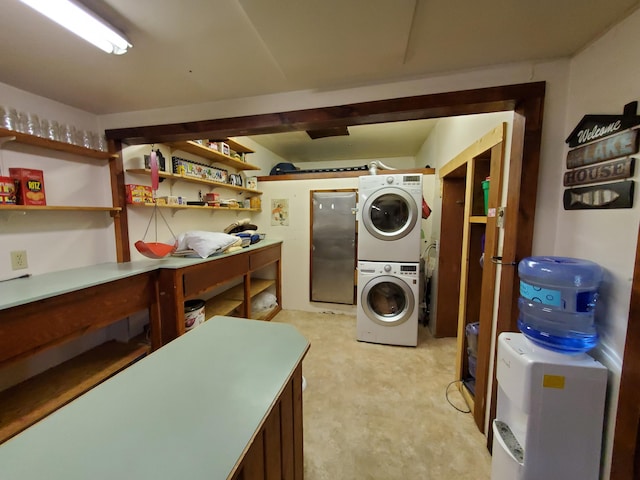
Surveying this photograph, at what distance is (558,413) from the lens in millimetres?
973

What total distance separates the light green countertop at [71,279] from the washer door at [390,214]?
158 centimetres

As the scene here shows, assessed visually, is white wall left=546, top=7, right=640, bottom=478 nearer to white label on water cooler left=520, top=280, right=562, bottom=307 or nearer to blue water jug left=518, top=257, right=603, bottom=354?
blue water jug left=518, top=257, right=603, bottom=354

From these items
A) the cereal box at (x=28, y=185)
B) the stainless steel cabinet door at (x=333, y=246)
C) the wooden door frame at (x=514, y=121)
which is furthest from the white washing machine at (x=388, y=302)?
the cereal box at (x=28, y=185)

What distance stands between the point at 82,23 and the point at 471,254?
252 cm

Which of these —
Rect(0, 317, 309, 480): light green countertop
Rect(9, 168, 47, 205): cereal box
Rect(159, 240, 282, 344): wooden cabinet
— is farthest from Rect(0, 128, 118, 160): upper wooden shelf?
Rect(0, 317, 309, 480): light green countertop

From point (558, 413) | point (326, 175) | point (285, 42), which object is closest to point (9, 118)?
point (285, 42)

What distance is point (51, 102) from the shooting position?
1.68m

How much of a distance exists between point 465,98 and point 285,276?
2.93 meters

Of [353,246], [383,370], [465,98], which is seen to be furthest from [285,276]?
[465,98]

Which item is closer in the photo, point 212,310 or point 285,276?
point 212,310

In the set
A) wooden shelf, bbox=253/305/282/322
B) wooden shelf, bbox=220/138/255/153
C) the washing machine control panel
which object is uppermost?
wooden shelf, bbox=220/138/255/153

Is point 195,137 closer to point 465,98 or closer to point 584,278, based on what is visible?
point 465,98

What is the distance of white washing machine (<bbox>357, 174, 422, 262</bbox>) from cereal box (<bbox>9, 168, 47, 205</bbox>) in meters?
2.39

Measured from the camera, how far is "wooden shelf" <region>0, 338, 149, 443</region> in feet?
3.99
